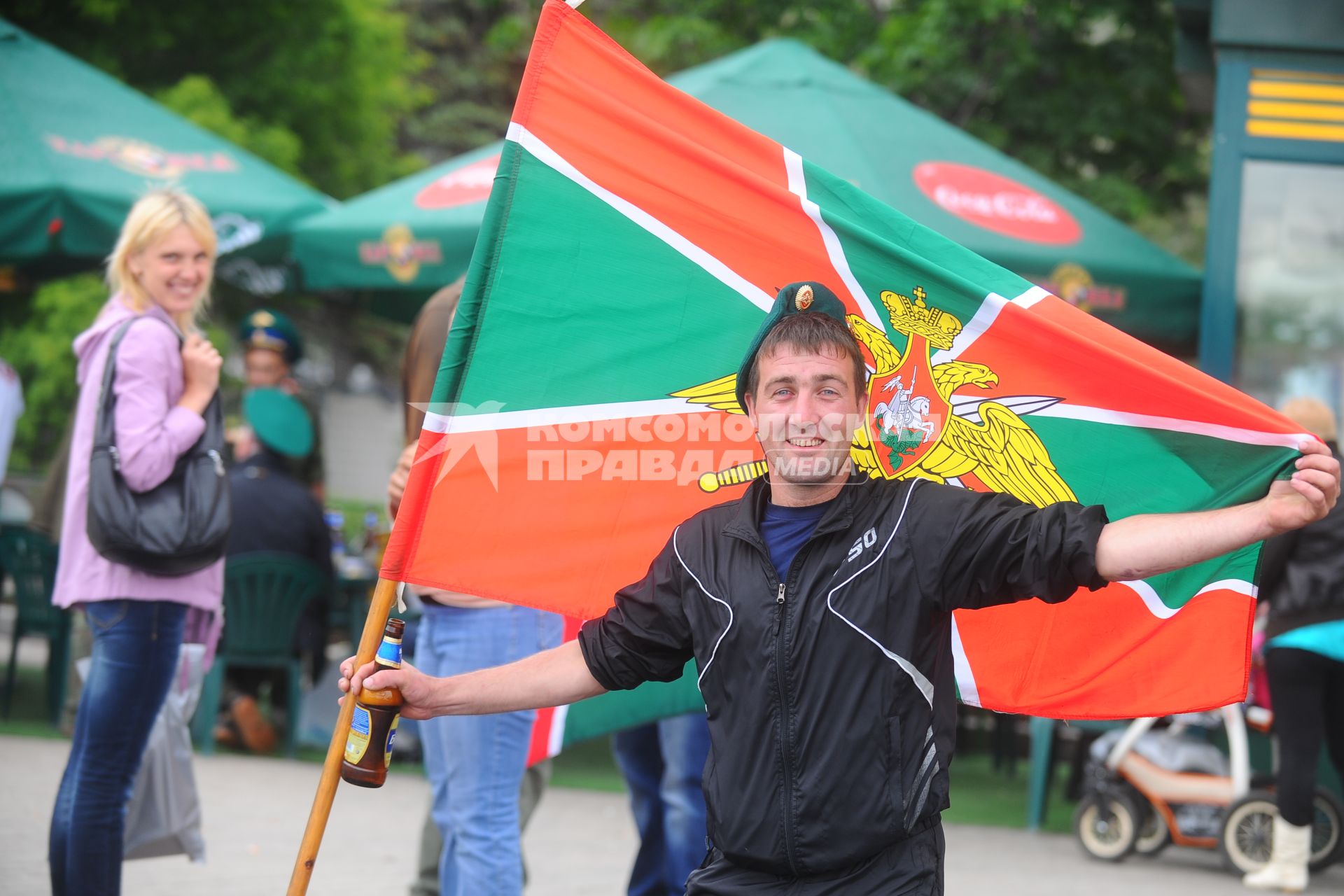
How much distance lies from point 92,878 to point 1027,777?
646 cm

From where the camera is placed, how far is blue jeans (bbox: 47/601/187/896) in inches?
162

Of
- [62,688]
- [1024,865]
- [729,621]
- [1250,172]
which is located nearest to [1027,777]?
[1024,865]

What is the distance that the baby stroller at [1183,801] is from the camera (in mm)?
6621

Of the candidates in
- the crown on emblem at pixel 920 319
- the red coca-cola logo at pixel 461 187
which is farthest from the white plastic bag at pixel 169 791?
the red coca-cola logo at pixel 461 187

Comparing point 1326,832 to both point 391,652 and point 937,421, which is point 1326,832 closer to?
point 937,421

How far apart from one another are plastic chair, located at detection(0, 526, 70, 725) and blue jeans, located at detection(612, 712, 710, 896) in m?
4.69

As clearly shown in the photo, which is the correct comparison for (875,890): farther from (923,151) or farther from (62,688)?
(62,688)

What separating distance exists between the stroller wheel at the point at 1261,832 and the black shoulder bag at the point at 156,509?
4.67 meters

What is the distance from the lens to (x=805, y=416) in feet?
9.28

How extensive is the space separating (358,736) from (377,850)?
363cm

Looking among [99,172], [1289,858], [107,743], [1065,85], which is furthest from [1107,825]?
[1065,85]

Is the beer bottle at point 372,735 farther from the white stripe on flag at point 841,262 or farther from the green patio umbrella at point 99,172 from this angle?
the green patio umbrella at point 99,172

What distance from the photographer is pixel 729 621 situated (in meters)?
2.79

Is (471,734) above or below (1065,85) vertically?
below
